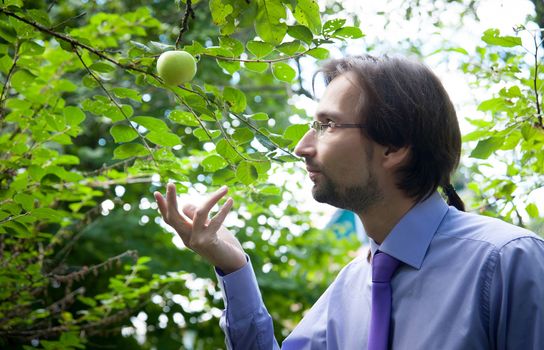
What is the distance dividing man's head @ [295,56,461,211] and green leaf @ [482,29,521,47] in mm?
203

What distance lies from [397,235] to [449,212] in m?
0.19

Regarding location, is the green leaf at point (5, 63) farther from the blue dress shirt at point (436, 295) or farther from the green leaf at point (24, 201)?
the blue dress shirt at point (436, 295)

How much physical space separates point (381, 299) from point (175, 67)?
82 cm

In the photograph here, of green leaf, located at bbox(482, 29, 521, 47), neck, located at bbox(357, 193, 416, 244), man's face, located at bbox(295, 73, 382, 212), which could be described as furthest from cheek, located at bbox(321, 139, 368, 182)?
green leaf, located at bbox(482, 29, 521, 47)

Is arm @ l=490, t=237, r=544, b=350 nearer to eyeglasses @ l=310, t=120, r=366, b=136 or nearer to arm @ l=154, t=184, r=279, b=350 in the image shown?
eyeglasses @ l=310, t=120, r=366, b=136

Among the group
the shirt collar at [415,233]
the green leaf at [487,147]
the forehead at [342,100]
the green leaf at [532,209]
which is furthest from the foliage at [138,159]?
the green leaf at [532,209]

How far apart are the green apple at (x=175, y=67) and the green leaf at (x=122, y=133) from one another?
35 cm

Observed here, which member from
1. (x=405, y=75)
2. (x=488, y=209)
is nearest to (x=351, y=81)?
(x=405, y=75)

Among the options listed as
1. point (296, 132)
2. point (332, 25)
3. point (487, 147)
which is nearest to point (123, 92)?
point (296, 132)

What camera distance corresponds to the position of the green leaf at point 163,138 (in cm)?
191

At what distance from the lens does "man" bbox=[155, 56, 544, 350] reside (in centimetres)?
139

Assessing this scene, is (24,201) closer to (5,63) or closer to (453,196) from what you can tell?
(5,63)

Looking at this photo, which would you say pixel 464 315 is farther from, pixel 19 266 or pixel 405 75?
pixel 19 266

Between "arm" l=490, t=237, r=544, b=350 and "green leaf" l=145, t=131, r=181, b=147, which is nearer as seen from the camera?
"arm" l=490, t=237, r=544, b=350
